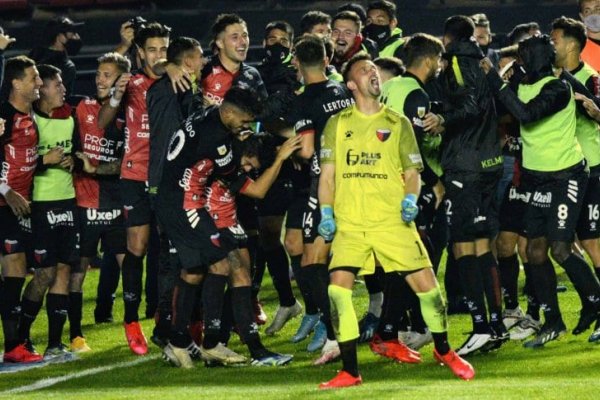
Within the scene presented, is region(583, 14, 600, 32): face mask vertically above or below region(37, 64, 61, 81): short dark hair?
above

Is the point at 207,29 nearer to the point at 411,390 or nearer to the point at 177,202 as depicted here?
the point at 177,202

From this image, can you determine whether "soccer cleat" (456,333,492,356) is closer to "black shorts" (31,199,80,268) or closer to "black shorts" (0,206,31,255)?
"black shorts" (31,199,80,268)

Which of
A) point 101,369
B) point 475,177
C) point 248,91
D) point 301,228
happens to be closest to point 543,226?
point 475,177

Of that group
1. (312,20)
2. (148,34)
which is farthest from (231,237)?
(312,20)

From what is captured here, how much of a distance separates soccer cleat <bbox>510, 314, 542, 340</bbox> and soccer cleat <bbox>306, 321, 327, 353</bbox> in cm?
161

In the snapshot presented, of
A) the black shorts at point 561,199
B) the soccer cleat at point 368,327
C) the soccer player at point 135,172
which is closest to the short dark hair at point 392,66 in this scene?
the black shorts at point 561,199

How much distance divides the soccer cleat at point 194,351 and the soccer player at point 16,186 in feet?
4.43

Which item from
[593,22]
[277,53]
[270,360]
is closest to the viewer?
[270,360]

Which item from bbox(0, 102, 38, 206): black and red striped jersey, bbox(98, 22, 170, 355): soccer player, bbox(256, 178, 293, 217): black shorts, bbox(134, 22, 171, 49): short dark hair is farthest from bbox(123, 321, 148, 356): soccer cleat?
bbox(134, 22, 171, 49): short dark hair

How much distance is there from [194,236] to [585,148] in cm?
351

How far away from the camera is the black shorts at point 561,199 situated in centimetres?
1256

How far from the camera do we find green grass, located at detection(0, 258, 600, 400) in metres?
10.2

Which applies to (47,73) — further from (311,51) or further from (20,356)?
(311,51)

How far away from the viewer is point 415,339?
12.9 m
